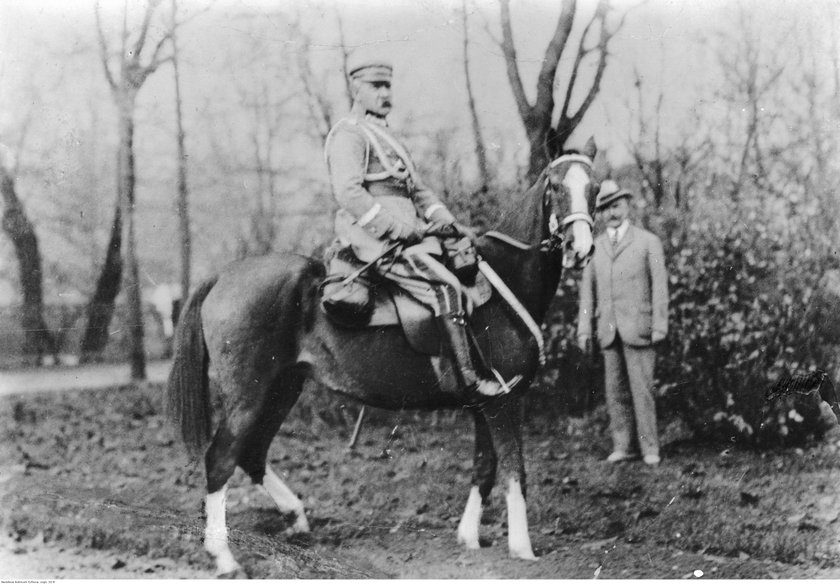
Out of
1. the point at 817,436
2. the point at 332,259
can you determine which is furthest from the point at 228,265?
the point at 817,436

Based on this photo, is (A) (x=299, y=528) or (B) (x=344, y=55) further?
(B) (x=344, y=55)

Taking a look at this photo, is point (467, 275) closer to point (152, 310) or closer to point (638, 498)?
point (638, 498)

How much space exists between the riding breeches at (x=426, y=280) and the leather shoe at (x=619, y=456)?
141cm

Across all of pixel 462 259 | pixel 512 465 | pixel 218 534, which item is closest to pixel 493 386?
pixel 512 465

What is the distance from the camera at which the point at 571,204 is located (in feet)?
12.7

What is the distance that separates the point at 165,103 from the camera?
468 centimetres

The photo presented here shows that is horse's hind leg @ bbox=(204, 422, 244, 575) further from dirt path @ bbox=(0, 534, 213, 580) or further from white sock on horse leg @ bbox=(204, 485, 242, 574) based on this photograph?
dirt path @ bbox=(0, 534, 213, 580)

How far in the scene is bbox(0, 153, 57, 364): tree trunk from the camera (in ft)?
15.5

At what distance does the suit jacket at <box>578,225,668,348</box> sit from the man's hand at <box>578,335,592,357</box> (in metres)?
0.03

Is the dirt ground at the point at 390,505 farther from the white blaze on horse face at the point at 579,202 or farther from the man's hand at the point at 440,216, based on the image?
the white blaze on horse face at the point at 579,202

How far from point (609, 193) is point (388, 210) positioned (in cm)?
142

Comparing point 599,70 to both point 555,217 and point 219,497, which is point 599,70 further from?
point 219,497

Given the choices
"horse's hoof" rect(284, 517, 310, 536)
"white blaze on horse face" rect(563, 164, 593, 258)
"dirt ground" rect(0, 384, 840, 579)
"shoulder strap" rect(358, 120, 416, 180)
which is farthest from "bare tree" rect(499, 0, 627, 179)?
"horse's hoof" rect(284, 517, 310, 536)

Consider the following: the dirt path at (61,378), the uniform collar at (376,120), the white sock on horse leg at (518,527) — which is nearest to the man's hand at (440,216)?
the uniform collar at (376,120)
